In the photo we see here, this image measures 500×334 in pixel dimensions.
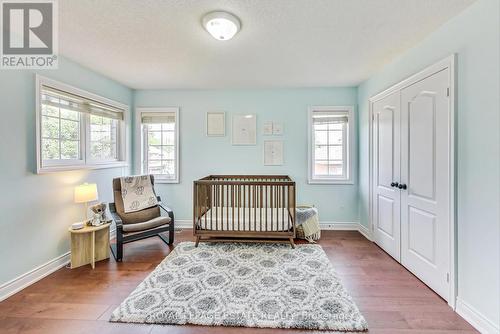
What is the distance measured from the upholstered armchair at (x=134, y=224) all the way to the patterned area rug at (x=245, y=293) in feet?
1.54

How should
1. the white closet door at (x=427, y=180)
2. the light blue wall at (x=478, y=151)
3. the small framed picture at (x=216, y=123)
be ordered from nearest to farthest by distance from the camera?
1. the light blue wall at (x=478, y=151)
2. the white closet door at (x=427, y=180)
3. the small framed picture at (x=216, y=123)

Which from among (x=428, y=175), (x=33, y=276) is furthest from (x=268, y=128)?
(x=33, y=276)

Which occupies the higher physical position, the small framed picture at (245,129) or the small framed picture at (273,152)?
the small framed picture at (245,129)

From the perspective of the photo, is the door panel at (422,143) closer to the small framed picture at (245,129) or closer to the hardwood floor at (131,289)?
the hardwood floor at (131,289)

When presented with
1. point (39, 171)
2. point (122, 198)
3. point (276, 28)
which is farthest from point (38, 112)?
point (276, 28)

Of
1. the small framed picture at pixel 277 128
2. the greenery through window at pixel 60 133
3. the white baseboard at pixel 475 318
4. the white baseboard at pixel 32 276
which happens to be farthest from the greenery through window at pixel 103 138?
the white baseboard at pixel 475 318

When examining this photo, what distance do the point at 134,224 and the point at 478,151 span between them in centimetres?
362

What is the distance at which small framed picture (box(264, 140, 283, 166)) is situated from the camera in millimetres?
3900

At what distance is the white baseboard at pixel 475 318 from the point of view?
1.55 meters

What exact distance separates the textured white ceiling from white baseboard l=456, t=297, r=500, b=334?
236 cm

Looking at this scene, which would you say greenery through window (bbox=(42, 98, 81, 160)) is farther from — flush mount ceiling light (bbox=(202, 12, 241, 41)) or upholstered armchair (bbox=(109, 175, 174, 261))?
flush mount ceiling light (bbox=(202, 12, 241, 41))

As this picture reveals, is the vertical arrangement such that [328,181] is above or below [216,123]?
below

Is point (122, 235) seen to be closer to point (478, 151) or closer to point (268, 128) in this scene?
point (268, 128)

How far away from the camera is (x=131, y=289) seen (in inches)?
84.3
